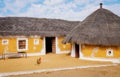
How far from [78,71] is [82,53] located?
5445mm

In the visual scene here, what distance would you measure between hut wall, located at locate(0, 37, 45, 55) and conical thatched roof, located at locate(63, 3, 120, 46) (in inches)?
180

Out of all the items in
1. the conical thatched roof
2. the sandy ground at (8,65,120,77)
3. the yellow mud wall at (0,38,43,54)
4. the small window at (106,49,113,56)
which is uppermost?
the conical thatched roof

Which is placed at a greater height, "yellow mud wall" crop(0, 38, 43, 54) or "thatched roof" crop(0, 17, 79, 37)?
"thatched roof" crop(0, 17, 79, 37)

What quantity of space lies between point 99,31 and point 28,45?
8.58 m

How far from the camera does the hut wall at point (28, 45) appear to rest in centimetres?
2084

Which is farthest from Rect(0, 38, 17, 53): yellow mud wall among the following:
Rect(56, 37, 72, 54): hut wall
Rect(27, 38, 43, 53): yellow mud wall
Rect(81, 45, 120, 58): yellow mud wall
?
Rect(81, 45, 120, 58): yellow mud wall

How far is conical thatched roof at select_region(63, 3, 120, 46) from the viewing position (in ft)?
56.9

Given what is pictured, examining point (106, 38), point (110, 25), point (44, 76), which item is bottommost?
point (44, 76)

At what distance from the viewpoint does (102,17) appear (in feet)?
64.1

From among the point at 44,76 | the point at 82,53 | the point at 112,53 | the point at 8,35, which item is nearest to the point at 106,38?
the point at 112,53

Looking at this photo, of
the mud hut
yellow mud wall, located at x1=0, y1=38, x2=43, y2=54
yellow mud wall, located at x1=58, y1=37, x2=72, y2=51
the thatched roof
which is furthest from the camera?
yellow mud wall, located at x1=58, y1=37, x2=72, y2=51

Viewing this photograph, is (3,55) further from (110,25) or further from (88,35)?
(110,25)

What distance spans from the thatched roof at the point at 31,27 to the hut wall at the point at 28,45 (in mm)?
672

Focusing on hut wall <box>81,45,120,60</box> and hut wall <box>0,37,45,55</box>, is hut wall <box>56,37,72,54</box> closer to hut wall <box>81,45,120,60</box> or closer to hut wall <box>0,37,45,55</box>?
hut wall <box>0,37,45,55</box>
